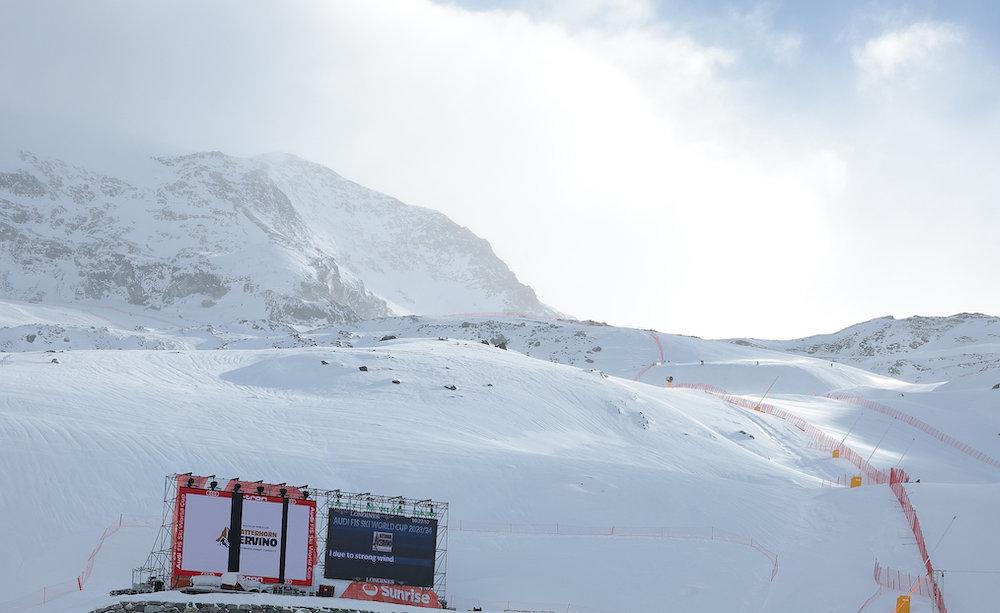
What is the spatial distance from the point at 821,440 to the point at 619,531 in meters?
25.6

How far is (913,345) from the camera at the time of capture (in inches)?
5300

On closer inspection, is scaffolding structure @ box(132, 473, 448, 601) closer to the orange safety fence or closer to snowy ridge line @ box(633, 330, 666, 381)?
the orange safety fence

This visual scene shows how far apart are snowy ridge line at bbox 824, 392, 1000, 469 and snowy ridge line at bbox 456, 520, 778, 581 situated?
29854 millimetres

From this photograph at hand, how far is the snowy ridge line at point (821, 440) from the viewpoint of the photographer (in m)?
41.2

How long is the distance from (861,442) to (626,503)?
27.4 m

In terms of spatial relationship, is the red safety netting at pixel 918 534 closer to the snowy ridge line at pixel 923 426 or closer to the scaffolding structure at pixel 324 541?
the scaffolding structure at pixel 324 541

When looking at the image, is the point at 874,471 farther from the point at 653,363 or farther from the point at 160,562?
the point at 653,363

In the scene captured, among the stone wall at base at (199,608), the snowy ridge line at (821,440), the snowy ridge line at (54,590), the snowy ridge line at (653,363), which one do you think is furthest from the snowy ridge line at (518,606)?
the snowy ridge line at (653,363)

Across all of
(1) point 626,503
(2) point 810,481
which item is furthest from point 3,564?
(2) point 810,481

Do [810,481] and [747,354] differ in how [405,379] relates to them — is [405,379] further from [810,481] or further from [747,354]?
[747,354]

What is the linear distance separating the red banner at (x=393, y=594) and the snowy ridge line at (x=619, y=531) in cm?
448

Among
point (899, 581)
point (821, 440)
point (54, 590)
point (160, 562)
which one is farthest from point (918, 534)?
point (54, 590)

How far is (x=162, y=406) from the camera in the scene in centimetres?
3638

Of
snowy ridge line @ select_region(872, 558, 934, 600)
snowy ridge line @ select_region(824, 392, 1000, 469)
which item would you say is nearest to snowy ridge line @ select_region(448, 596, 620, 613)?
snowy ridge line @ select_region(872, 558, 934, 600)
